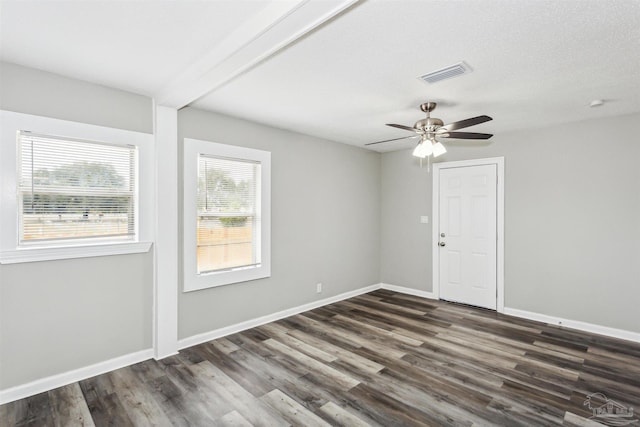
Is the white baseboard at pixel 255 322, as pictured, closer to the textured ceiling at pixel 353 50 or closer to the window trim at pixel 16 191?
the window trim at pixel 16 191

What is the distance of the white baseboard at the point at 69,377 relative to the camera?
249cm

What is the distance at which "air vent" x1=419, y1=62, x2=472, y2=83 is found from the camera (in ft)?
8.28

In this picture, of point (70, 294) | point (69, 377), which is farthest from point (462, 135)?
point (69, 377)

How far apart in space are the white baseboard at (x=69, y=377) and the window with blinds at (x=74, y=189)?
3.64ft

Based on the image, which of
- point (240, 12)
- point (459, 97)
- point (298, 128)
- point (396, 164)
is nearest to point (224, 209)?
point (298, 128)

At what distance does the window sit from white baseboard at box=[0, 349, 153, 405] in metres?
0.78

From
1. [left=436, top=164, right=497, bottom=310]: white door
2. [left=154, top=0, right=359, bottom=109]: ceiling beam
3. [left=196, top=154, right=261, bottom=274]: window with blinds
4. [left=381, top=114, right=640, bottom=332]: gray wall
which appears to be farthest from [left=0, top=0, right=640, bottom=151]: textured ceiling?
[left=436, top=164, right=497, bottom=310]: white door

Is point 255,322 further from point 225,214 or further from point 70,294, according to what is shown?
point 70,294

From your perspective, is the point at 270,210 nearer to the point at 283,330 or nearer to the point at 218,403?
the point at 283,330

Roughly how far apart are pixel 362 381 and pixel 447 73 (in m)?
2.68

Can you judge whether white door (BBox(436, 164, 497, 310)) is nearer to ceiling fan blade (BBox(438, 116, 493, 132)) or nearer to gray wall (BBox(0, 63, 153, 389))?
ceiling fan blade (BBox(438, 116, 493, 132))

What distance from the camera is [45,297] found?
2.65m

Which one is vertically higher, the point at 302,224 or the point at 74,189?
the point at 74,189

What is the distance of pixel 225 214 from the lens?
3.84 m
